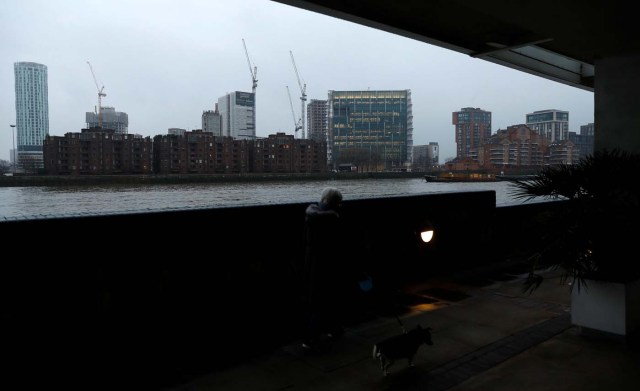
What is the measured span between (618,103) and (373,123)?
11197cm

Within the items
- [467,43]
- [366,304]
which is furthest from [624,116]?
[366,304]

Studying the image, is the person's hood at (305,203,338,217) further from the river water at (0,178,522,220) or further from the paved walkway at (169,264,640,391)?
the river water at (0,178,522,220)

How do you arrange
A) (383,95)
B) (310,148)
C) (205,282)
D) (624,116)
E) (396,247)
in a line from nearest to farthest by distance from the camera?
(205,282) < (624,116) < (396,247) < (310,148) < (383,95)

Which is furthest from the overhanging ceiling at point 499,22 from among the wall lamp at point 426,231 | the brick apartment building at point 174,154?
the brick apartment building at point 174,154

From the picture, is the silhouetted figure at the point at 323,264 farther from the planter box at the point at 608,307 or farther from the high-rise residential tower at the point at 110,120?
the high-rise residential tower at the point at 110,120

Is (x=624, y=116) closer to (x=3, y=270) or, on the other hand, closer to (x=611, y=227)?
(x=611, y=227)

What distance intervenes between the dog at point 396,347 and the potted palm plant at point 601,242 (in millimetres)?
1632

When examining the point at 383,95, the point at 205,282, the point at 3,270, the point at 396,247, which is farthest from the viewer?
the point at 383,95

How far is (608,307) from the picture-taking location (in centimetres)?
467

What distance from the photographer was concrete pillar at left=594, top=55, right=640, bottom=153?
686 centimetres

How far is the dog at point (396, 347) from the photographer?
3.86 meters

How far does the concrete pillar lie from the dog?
5.10 metres

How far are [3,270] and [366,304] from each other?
4273mm

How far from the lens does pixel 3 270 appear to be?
13.5 feet
